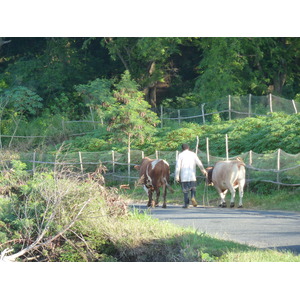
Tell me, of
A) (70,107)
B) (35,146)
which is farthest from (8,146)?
(70,107)

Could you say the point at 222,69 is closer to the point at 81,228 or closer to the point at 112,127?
the point at 112,127

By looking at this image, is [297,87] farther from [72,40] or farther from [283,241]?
[283,241]

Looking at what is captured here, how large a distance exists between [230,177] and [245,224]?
364cm

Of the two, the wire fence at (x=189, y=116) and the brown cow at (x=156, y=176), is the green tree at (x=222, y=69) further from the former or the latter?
the brown cow at (x=156, y=176)

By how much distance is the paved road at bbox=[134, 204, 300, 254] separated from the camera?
40.0 ft

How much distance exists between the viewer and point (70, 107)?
39250 millimetres

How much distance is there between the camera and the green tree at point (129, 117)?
26.8m

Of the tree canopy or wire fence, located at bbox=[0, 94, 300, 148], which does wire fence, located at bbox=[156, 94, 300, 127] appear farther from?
the tree canopy

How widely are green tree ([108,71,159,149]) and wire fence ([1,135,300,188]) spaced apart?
4.67ft

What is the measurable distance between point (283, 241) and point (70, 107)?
28484 mm

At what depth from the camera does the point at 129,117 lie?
1057 inches

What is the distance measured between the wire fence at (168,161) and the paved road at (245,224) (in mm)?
2277

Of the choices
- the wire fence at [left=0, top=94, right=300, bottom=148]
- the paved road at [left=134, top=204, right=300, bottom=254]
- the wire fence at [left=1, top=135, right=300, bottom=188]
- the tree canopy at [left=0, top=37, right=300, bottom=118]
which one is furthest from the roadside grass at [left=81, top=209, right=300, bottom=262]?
the tree canopy at [left=0, top=37, right=300, bottom=118]

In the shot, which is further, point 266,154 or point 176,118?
point 176,118
